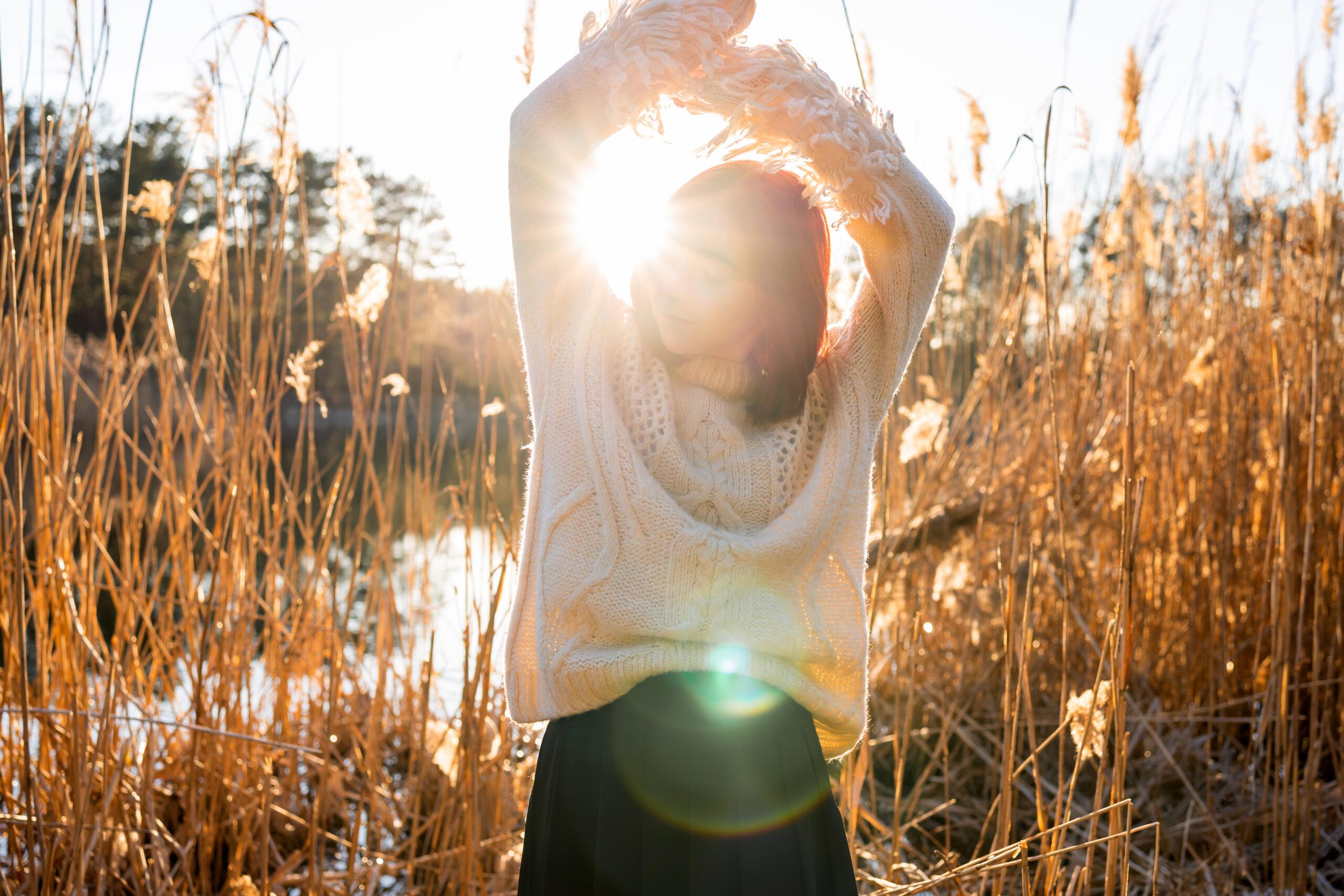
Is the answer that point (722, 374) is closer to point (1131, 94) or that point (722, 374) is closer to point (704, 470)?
point (704, 470)

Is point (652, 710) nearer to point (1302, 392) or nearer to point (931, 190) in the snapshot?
point (931, 190)

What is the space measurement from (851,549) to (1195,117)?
194 centimetres

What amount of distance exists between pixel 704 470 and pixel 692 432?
0.15 ft

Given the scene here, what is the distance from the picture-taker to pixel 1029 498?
2174mm

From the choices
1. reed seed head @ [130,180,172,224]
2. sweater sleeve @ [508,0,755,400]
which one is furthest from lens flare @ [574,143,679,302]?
reed seed head @ [130,180,172,224]

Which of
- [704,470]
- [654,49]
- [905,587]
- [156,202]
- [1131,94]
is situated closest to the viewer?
[654,49]

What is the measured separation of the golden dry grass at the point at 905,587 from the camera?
4.00 feet

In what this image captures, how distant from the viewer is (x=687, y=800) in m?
0.85

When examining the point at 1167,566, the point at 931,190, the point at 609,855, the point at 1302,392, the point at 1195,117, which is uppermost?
the point at 1195,117

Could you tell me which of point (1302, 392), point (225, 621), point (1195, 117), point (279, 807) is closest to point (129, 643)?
point (225, 621)

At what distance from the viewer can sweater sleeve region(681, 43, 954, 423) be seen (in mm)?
809

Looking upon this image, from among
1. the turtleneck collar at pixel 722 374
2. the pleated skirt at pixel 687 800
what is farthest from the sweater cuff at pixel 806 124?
the pleated skirt at pixel 687 800

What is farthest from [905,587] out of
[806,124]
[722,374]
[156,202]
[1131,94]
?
[156,202]

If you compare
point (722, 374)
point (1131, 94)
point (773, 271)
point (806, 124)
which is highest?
point (1131, 94)
